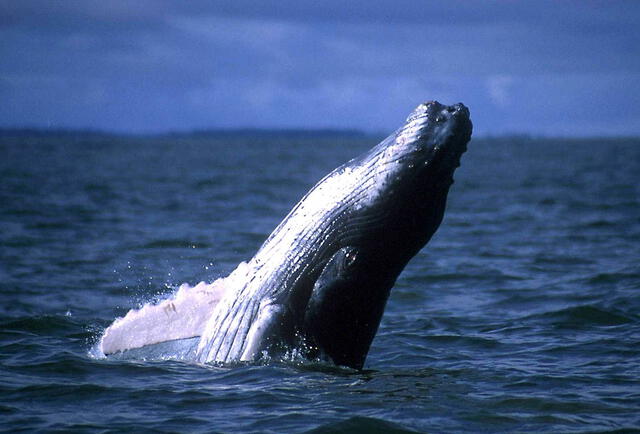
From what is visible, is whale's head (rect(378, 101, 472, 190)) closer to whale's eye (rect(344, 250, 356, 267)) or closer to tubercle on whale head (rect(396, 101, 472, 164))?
tubercle on whale head (rect(396, 101, 472, 164))

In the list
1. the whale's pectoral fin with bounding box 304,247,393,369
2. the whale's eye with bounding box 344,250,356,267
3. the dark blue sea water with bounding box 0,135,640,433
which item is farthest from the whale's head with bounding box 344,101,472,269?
the dark blue sea water with bounding box 0,135,640,433

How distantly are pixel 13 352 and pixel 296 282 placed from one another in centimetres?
373

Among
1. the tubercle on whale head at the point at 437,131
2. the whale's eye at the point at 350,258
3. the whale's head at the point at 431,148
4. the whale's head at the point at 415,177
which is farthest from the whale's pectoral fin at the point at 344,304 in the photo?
the tubercle on whale head at the point at 437,131

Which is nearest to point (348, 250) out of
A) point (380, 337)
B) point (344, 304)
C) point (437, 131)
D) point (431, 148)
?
point (344, 304)

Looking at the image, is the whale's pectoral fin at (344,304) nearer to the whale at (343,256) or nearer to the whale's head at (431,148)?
the whale at (343,256)

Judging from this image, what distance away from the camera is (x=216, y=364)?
9.17 metres

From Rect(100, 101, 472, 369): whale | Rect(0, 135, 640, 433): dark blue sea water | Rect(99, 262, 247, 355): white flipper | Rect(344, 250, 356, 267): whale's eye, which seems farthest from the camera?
Rect(99, 262, 247, 355): white flipper

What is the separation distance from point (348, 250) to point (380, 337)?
3.66 metres

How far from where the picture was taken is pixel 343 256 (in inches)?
336

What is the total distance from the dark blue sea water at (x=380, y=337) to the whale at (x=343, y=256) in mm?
326

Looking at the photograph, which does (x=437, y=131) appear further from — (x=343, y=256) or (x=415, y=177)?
(x=343, y=256)

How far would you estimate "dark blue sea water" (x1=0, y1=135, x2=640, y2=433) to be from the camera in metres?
8.18

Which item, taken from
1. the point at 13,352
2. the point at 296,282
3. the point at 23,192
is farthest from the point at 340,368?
the point at 23,192

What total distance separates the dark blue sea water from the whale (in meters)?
0.33
